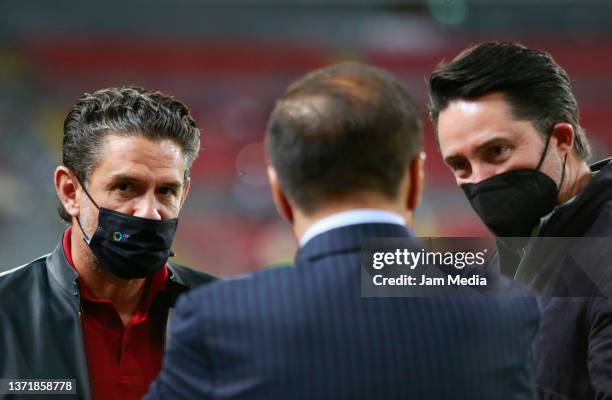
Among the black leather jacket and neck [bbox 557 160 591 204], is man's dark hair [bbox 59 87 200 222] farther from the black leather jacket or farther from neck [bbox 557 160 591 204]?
neck [bbox 557 160 591 204]

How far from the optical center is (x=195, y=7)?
1415 centimetres

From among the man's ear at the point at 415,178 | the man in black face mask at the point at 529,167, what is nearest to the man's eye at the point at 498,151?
the man in black face mask at the point at 529,167

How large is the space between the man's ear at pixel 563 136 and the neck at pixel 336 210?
2.94 ft

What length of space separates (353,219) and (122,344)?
98 cm

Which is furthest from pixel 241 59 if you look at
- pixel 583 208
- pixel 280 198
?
pixel 280 198

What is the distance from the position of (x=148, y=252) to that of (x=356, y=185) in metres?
0.94

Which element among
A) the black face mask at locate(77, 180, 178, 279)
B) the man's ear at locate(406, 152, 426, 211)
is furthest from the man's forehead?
the man's ear at locate(406, 152, 426, 211)

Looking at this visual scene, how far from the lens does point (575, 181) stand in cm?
188

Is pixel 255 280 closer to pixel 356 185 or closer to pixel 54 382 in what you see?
pixel 356 185

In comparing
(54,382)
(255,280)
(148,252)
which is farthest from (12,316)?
(255,280)

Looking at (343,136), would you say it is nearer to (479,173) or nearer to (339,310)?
(339,310)

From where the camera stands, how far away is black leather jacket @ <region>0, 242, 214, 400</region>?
171 centimetres

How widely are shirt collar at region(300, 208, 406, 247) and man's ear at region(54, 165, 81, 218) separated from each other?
1053mm

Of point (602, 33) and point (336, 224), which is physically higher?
point (602, 33)
